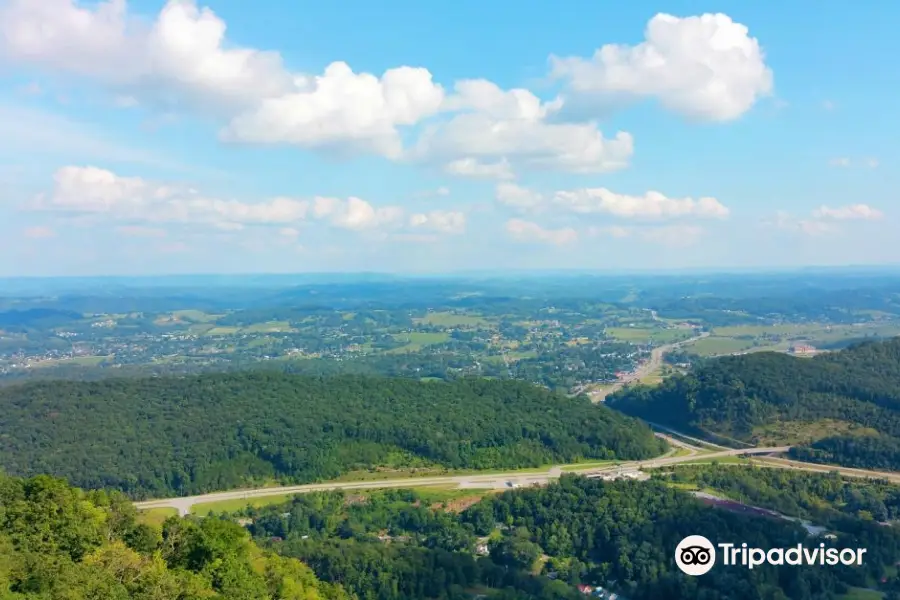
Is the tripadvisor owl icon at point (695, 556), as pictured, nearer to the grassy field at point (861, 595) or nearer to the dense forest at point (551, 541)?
the dense forest at point (551, 541)

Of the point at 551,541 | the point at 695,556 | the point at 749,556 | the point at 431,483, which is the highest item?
the point at 695,556

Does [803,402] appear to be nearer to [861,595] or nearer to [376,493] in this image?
[861,595]

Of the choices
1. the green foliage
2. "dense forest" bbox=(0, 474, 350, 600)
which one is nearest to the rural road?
the green foliage

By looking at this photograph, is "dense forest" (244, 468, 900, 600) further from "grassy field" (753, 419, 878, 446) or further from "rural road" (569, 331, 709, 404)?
"rural road" (569, 331, 709, 404)

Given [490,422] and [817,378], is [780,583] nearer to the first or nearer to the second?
[490,422]

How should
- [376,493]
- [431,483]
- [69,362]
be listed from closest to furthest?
[376,493]
[431,483]
[69,362]

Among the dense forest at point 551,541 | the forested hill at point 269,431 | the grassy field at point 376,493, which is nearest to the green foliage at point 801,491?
the dense forest at point 551,541

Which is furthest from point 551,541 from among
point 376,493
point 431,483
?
point 376,493
